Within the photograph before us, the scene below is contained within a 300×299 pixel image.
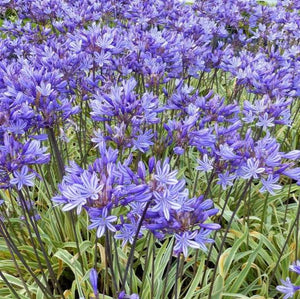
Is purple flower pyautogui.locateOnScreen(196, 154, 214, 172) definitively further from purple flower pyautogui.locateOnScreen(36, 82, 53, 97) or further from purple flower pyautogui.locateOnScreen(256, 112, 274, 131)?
purple flower pyautogui.locateOnScreen(36, 82, 53, 97)

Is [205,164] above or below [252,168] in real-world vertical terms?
below

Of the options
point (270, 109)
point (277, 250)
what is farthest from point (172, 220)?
point (277, 250)

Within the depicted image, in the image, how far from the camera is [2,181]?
6.56 feet

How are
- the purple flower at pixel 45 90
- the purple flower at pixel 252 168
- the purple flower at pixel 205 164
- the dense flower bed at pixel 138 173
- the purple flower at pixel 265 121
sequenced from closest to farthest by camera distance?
the dense flower bed at pixel 138 173, the purple flower at pixel 252 168, the purple flower at pixel 205 164, the purple flower at pixel 45 90, the purple flower at pixel 265 121

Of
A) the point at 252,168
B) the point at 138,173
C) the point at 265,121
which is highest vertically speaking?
the point at 138,173

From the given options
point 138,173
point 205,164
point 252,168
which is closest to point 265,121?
point 205,164

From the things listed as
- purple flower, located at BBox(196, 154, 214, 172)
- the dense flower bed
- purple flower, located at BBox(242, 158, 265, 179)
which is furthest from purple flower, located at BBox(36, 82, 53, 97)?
purple flower, located at BBox(242, 158, 265, 179)

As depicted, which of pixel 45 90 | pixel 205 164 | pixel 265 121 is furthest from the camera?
pixel 265 121

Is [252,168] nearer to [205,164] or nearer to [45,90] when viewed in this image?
[205,164]

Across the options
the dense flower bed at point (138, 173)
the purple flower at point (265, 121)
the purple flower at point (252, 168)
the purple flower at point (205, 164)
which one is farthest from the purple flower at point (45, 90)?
the purple flower at point (265, 121)

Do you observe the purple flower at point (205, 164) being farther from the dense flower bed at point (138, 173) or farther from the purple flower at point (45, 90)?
the purple flower at point (45, 90)

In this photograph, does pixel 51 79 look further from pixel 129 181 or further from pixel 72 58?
pixel 129 181

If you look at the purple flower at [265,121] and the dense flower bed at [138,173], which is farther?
the purple flower at [265,121]

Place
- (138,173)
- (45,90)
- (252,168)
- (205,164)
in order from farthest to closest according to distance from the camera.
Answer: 1. (45,90)
2. (205,164)
3. (252,168)
4. (138,173)
